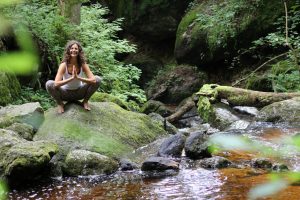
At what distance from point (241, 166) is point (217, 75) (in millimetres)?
10572

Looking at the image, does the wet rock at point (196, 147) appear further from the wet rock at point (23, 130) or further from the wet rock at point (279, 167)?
the wet rock at point (23, 130)

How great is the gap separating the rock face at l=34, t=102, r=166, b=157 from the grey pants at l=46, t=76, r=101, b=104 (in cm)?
17

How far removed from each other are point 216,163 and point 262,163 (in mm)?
584

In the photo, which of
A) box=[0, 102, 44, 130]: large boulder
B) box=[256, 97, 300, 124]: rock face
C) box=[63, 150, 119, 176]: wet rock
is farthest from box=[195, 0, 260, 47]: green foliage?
box=[63, 150, 119, 176]: wet rock

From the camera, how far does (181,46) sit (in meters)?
16.1

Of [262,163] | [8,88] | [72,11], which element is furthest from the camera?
[72,11]

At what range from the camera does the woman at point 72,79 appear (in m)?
6.52

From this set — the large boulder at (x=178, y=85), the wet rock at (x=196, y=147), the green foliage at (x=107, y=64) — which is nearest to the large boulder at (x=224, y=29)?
the large boulder at (x=178, y=85)

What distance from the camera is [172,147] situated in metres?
6.09

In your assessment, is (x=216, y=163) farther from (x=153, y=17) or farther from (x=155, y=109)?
(x=153, y=17)

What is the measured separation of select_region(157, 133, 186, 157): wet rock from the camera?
6.05m

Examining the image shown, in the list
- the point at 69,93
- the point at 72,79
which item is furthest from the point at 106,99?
the point at 72,79

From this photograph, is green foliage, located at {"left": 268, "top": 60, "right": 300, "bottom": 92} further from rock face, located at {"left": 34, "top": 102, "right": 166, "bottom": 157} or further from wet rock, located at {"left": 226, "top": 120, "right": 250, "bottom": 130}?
rock face, located at {"left": 34, "top": 102, "right": 166, "bottom": 157}

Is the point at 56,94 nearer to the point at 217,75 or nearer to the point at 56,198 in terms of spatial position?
the point at 56,198
